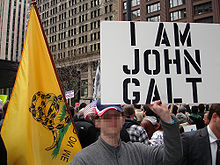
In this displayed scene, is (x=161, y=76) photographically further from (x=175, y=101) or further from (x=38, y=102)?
(x=38, y=102)

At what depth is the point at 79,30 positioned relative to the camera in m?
58.0

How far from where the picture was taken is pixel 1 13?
299 ft

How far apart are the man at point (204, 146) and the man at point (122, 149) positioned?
0.54m

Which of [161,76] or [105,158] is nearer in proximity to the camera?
[105,158]

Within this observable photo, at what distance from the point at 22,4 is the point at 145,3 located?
7781 cm

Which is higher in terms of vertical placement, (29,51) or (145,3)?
(145,3)

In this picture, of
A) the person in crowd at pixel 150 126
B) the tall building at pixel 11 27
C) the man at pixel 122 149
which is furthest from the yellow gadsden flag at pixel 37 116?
the tall building at pixel 11 27

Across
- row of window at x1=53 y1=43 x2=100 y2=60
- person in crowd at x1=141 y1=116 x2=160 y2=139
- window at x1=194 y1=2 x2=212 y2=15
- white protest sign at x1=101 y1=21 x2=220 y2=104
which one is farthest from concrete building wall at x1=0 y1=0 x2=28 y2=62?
white protest sign at x1=101 y1=21 x2=220 y2=104

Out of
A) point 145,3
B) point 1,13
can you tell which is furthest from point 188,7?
point 1,13

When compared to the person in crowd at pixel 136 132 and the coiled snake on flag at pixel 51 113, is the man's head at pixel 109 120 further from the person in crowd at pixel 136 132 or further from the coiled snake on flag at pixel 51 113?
the person in crowd at pixel 136 132

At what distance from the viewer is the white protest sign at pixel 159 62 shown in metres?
1.99

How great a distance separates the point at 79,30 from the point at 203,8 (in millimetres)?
31826

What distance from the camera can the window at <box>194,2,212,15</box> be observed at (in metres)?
38.9

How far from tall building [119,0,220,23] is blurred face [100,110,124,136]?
41709 millimetres
